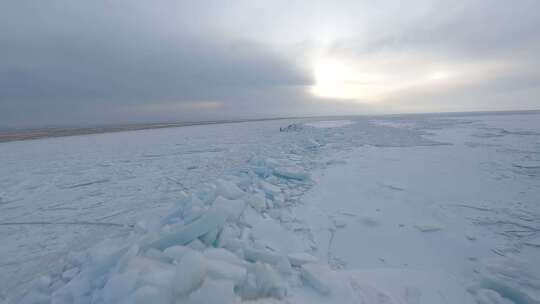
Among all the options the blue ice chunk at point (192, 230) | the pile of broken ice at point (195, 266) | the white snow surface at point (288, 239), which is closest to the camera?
the pile of broken ice at point (195, 266)

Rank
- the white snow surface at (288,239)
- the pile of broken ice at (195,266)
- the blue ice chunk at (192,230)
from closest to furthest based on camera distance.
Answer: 1. the pile of broken ice at (195,266)
2. the white snow surface at (288,239)
3. the blue ice chunk at (192,230)

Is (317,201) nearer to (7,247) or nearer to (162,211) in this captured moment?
(162,211)

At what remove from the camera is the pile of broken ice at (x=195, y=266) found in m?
1.17

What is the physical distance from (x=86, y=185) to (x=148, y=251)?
147 inches

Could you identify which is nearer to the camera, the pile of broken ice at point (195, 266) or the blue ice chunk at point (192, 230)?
the pile of broken ice at point (195, 266)

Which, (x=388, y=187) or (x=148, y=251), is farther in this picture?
(x=388, y=187)

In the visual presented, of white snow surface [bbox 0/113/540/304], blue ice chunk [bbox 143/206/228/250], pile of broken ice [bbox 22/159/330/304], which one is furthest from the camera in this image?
blue ice chunk [bbox 143/206/228/250]

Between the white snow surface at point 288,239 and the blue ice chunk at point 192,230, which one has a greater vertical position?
the blue ice chunk at point 192,230

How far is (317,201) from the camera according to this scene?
2844mm

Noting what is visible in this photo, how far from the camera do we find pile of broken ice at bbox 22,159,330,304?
3.84ft

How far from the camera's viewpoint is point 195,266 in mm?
1197

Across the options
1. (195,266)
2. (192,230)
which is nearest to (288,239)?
(192,230)

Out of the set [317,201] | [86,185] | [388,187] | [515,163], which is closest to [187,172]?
[86,185]

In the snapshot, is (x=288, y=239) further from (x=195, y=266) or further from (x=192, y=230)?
(x=195, y=266)
